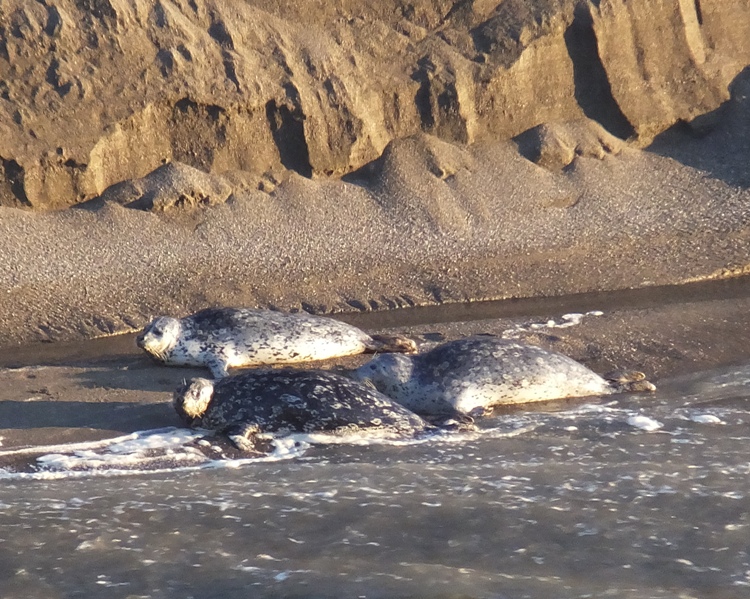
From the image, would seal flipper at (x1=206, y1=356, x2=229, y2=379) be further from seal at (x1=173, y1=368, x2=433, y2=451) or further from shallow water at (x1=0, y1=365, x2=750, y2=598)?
shallow water at (x1=0, y1=365, x2=750, y2=598)

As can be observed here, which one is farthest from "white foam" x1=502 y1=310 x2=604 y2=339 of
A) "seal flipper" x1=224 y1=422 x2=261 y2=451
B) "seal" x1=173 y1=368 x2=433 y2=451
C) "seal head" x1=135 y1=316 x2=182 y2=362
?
"seal flipper" x1=224 y1=422 x2=261 y2=451

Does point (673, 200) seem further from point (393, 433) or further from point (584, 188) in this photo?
point (393, 433)

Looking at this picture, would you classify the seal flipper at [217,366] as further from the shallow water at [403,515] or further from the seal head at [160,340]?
the shallow water at [403,515]

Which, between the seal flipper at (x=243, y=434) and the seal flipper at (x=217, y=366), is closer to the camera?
the seal flipper at (x=243, y=434)

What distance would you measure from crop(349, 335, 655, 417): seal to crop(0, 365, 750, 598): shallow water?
529 millimetres

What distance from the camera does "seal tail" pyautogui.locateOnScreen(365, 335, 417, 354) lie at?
830cm

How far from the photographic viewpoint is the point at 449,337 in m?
8.76

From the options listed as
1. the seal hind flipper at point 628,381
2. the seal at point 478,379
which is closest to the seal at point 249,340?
the seal at point 478,379

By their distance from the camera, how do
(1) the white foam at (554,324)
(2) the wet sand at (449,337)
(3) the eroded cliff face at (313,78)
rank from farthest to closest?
(3) the eroded cliff face at (313,78), (1) the white foam at (554,324), (2) the wet sand at (449,337)

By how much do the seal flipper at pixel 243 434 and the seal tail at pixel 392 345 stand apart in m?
2.04

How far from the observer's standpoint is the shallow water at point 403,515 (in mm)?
4195

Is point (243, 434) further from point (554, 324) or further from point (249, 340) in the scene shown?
point (554, 324)

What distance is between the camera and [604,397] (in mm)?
7098

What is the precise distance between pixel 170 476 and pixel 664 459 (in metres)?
2.46
